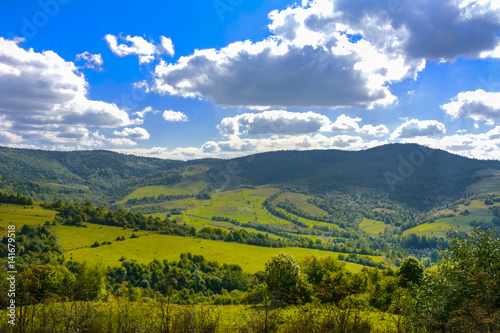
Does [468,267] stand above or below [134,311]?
above

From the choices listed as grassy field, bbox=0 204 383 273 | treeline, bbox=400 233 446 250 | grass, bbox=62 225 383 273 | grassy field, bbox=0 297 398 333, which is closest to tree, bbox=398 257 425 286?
grassy field, bbox=0 297 398 333

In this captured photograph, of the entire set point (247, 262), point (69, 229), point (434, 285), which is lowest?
point (247, 262)

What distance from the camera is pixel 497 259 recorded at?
12.8 meters

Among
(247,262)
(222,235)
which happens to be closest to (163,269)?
(247,262)

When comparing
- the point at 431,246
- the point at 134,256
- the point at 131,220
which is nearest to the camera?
the point at 134,256

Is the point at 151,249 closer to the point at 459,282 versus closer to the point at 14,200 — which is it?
the point at 14,200

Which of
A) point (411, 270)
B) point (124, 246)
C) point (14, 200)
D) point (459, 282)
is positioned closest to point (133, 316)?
point (459, 282)

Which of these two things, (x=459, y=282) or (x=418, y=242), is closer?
(x=459, y=282)

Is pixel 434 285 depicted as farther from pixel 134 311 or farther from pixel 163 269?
pixel 163 269

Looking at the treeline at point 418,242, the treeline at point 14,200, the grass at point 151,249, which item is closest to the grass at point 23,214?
the treeline at point 14,200

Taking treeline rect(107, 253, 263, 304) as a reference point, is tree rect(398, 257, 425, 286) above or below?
above

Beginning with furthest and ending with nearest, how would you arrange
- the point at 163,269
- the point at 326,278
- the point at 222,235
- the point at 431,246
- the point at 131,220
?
the point at 431,246 < the point at 222,235 < the point at 131,220 < the point at 163,269 < the point at 326,278

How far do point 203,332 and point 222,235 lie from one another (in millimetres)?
137809

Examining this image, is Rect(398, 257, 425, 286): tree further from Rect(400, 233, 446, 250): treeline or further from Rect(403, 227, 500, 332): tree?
Rect(400, 233, 446, 250): treeline
